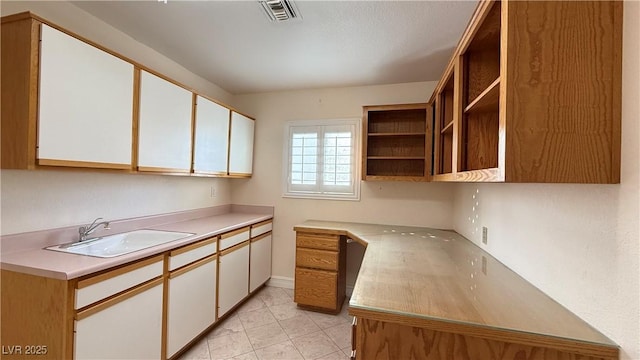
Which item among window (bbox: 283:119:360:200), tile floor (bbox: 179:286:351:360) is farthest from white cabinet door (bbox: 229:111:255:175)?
tile floor (bbox: 179:286:351:360)

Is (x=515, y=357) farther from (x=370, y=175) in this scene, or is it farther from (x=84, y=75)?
(x=84, y=75)

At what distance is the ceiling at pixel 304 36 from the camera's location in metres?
1.79

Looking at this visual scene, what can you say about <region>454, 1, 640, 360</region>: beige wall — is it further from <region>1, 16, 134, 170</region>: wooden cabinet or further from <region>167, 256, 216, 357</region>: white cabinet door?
<region>1, 16, 134, 170</region>: wooden cabinet

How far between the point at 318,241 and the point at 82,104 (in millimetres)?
2126

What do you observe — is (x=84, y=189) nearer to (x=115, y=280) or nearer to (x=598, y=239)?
(x=115, y=280)

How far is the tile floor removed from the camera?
2.14 m

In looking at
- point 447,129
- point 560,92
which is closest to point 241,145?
point 447,129

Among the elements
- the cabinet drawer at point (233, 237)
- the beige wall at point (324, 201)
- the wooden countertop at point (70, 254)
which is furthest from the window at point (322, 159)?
the wooden countertop at point (70, 254)

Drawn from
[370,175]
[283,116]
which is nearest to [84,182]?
[283,116]

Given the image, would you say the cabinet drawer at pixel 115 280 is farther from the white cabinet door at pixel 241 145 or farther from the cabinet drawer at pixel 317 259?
the white cabinet door at pixel 241 145

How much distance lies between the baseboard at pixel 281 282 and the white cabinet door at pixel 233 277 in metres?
0.60

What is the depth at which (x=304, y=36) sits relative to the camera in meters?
2.11

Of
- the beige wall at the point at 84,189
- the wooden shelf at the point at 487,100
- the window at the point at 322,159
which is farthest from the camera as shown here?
the window at the point at 322,159

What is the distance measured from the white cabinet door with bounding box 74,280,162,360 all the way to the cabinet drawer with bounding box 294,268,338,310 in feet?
4.39
